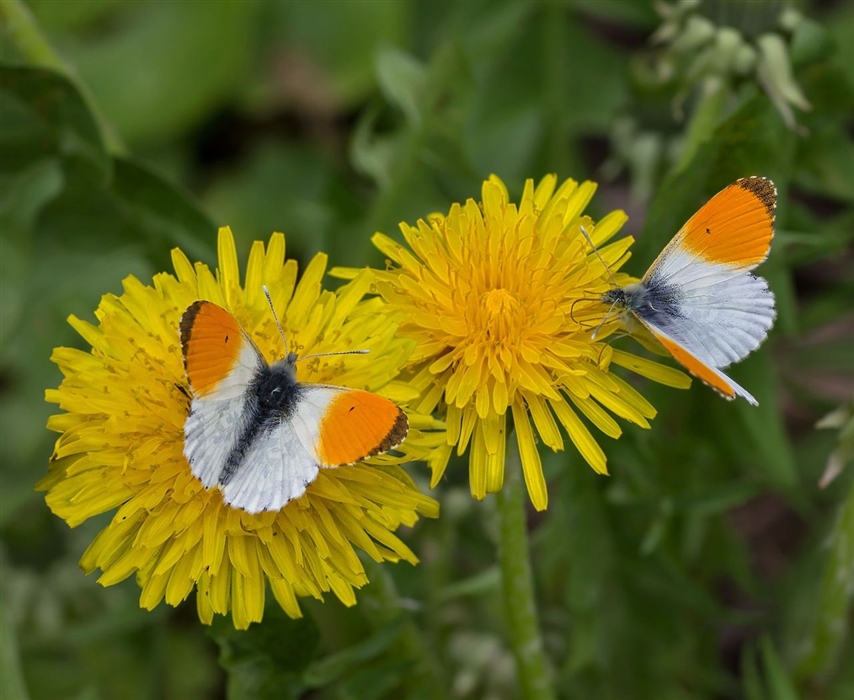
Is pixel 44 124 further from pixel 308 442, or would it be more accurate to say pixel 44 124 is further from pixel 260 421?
pixel 308 442

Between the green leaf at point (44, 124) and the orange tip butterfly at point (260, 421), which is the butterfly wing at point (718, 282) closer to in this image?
the orange tip butterfly at point (260, 421)

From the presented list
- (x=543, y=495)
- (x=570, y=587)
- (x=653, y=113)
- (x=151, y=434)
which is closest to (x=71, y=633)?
(x=151, y=434)

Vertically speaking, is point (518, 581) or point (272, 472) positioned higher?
point (272, 472)

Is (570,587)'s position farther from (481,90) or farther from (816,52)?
(481,90)

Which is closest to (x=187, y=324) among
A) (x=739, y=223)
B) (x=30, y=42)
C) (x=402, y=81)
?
(x=739, y=223)

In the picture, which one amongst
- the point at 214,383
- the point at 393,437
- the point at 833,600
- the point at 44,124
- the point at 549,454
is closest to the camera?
the point at 393,437

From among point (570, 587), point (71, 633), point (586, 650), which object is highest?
point (71, 633)

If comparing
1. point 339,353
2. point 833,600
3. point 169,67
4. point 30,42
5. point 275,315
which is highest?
point 169,67
